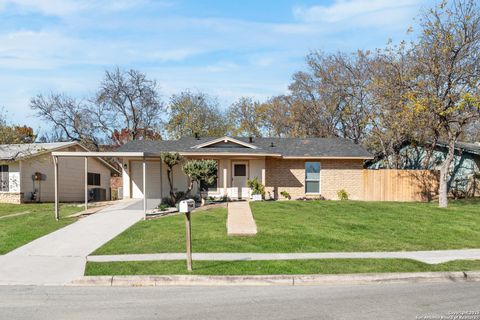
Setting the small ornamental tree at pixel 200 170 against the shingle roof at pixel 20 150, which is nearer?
the small ornamental tree at pixel 200 170

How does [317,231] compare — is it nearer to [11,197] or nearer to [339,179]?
[339,179]

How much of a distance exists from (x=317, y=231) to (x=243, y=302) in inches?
305

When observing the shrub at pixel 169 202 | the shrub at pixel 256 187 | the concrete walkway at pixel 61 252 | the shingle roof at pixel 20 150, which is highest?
the shingle roof at pixel 20 150

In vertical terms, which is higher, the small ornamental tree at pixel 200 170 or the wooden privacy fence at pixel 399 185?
the small ornamental tree at pixel 200 170

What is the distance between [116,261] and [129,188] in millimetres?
16817

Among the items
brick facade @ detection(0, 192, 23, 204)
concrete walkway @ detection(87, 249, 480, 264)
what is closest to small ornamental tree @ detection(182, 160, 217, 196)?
concrete walkway @ detection(87, 249, 480, 264)

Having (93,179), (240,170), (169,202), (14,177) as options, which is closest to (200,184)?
(240,170)

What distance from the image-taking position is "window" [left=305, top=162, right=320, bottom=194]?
2825 centimetres

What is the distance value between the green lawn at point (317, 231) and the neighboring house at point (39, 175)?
1428cm

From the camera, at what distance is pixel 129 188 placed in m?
27.7

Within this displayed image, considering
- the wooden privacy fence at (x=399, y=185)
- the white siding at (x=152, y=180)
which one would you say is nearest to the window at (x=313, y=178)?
the wooden privacy fence at (x=399, y=185)

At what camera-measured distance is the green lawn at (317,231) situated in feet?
43.1

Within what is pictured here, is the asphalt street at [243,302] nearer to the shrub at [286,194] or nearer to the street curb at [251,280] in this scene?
the street curb at [251,280]

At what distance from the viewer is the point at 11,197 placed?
2830 cm
